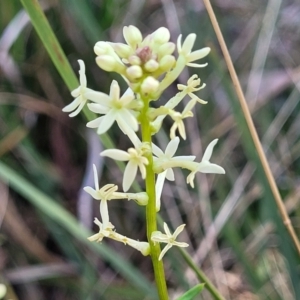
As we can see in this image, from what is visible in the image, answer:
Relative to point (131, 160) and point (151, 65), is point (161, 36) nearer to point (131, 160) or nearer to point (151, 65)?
point (151, 65)

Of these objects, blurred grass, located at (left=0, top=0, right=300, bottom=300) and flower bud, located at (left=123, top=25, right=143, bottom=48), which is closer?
flower bud, located at (left=123, top=25, right=143, bottom=48)

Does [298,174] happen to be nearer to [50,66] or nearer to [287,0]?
[287,0]

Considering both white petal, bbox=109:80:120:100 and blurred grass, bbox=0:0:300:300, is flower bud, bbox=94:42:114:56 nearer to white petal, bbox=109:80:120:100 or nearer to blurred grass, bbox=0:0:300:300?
white petal, bbox=109:80:120:100

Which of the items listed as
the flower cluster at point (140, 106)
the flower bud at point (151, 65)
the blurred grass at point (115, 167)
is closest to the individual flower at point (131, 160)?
the flower cluster at point (140, 106)

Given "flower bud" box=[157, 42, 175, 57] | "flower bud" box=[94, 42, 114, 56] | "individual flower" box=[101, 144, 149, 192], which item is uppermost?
"flower bud" box=[94, 42, 114, 56]

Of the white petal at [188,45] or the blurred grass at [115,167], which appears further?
the blurred grass at [115,167]

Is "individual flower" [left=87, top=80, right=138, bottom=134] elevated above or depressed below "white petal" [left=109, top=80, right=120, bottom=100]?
below

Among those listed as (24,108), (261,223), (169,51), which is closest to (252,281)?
(261,223)

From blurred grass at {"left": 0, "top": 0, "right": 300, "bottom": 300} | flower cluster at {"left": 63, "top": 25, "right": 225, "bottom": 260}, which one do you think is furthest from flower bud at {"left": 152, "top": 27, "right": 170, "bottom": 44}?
blurred grass at {"left": 0, "top": 0, "right": 300, "bottom": 300}

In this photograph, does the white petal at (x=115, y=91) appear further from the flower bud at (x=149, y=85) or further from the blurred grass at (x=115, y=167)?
the blurred grass at (x=115, y=167)
